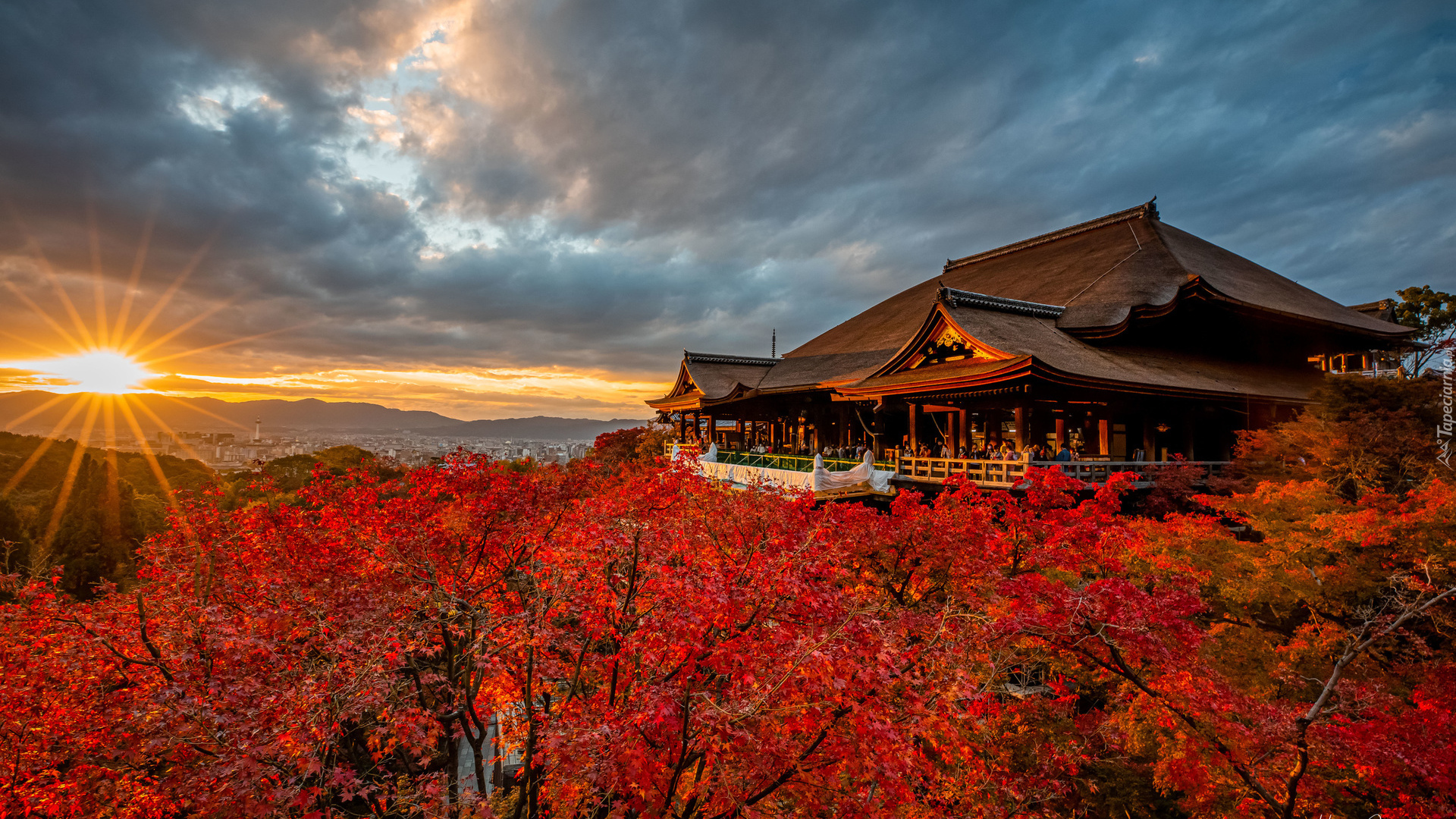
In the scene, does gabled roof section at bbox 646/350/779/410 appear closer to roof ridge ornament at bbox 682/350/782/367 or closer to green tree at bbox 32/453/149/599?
roof ridge ornament at bbox 682/350/782/367

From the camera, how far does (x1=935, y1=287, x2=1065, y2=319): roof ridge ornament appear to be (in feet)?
60.8

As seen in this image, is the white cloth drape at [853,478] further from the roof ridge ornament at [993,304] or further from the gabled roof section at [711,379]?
the gabled roof section at [711,379]

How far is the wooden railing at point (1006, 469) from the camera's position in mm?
15023

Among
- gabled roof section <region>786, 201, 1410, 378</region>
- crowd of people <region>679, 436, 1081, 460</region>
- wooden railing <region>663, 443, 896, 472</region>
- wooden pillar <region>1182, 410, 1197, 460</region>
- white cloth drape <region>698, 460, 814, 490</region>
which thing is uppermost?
gabled roof section <region>786, 201, 1410, 378</region>

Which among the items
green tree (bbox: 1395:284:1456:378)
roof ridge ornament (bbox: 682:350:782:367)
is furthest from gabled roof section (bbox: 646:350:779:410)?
green tree (bbox: 1395:284:1456:378)

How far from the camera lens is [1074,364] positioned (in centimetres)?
1661

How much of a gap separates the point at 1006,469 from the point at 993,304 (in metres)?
8.09

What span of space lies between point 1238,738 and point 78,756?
15.4 metres

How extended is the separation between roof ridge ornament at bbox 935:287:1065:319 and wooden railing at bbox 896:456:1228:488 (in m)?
5.34

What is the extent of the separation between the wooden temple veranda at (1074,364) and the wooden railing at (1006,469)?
2.4 inches

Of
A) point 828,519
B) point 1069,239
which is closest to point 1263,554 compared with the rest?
point 828,519

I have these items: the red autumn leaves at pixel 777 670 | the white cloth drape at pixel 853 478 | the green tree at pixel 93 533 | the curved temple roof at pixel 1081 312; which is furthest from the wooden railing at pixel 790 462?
the green tree at pixel 93 533

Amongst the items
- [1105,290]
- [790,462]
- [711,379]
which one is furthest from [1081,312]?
[711,379]

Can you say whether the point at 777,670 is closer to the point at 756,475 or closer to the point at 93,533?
the point at 756,475
